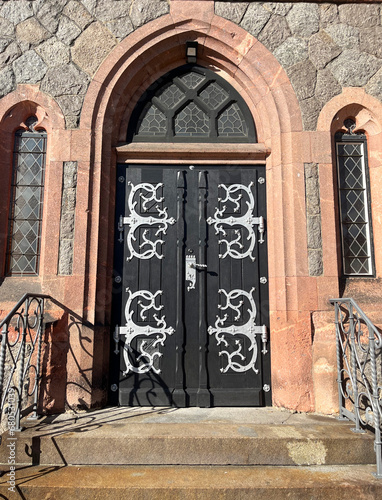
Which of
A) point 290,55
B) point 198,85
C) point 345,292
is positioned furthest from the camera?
point 198,85

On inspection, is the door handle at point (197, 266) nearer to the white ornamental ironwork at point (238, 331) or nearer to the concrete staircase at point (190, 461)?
the white ornamental ironwork at point (238, 331)

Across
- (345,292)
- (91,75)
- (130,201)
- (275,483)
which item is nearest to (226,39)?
(91,75)

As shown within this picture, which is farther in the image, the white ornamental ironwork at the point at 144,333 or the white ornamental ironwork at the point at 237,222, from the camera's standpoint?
the white ornamental ironwork at the point at 237,222

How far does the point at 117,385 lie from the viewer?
4.47 meters

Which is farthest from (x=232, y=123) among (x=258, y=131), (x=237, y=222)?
(x=237, y=222)

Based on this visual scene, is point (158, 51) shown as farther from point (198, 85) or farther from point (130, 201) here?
point (130, 201)

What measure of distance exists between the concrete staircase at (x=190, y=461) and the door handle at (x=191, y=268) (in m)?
1.50

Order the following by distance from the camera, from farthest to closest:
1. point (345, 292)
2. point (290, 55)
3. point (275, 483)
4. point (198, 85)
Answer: point (198, 85) → point (290, 55) → point (345, 292) → point (275, 483)

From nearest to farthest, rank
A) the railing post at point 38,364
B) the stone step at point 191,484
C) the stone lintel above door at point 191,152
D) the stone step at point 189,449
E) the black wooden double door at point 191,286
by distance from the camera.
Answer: the stone step at point 191,484, the stone step at point 189,449, the railing post at point 38,364, the black wooden double door at point 191,286, the stone lintel above door at point 191,152

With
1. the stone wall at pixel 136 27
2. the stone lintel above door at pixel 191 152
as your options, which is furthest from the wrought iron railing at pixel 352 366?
the stone wall at pixel 136 27

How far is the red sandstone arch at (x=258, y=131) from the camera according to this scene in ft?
14.2

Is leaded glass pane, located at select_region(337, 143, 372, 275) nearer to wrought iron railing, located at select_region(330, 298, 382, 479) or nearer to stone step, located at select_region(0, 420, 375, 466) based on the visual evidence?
wrought iron railing, located at select_region(330, 298, 382, 479)

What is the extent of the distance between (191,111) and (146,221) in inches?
60.6

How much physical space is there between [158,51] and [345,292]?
356 centimetres
